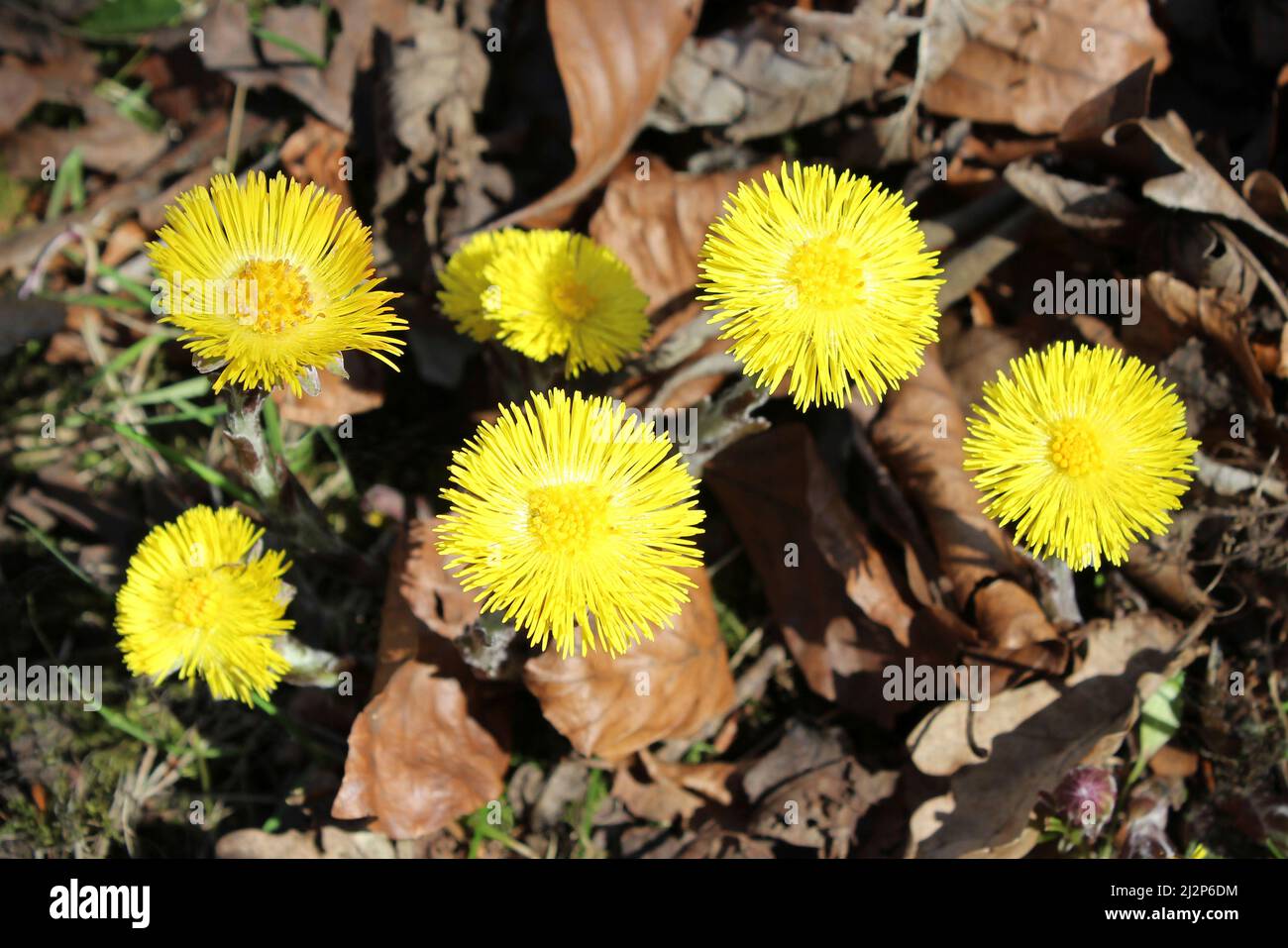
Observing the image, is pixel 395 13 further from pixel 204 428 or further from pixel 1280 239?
pixel 1280 239

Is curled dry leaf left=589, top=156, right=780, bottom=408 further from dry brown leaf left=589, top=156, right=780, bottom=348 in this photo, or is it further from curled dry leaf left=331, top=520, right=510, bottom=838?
curled dry leaf left=331, top=520, right=510, bottom=838

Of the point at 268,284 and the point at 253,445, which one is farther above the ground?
the point at 268,284

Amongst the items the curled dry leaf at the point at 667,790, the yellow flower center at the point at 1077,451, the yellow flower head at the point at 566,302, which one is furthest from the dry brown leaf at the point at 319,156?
the yellow flower center at the point at 1077,451

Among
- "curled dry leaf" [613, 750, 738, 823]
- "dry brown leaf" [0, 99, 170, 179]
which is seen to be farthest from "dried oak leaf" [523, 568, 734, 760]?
"dry brown leaf" [0, 99, 170, 179]

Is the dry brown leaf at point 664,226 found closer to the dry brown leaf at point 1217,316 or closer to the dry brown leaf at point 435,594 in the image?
the dry brown leaf at point 435,594

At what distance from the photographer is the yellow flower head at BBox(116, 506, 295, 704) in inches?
81.8

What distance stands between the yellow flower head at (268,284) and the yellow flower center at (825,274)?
30.1 inches

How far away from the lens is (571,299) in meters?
2.21

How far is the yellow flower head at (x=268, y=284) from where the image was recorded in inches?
69.6

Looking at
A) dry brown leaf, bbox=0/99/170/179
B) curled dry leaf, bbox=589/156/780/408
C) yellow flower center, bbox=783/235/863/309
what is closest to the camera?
yellow flower center, bbox=783/235/863/309

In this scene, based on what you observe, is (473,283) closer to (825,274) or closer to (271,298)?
(271,298)

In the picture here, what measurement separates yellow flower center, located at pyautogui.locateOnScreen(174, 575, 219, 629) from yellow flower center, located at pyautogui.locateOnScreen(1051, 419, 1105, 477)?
1.82 m

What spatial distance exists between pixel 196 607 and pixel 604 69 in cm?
173

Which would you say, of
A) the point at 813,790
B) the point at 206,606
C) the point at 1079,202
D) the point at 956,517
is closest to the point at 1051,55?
the point at 1079,202
